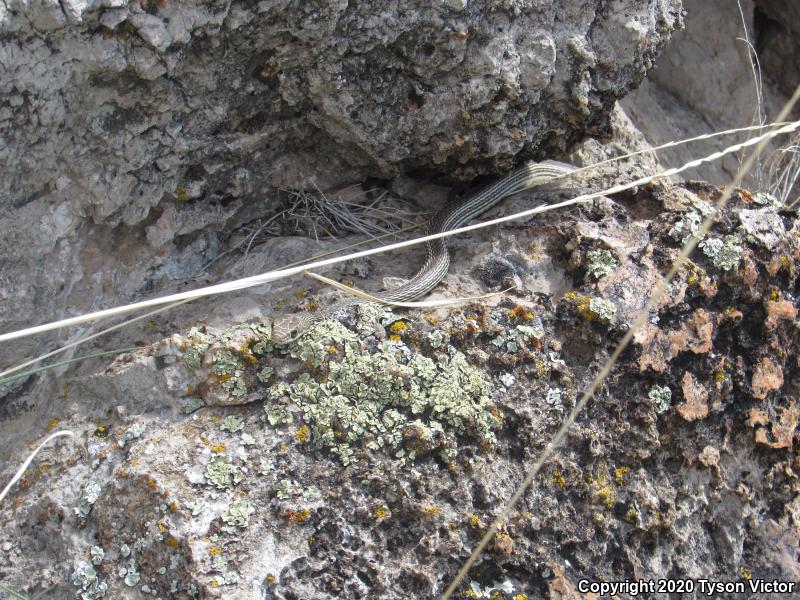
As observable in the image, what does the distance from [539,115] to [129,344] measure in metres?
2.29

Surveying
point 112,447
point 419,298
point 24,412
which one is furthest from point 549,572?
point 24,412

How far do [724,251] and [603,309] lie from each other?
2.37 ft

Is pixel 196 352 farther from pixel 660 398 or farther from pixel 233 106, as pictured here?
pixel 660 398

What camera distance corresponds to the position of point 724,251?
3.38 meters

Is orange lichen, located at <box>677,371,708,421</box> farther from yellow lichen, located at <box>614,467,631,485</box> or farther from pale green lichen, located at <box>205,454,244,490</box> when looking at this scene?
pale green lichen, located at <box>205,454,244,490</box>

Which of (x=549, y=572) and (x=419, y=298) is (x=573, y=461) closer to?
(x=549, y=572)

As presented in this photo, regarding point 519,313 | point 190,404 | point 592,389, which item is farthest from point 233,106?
point 592,389

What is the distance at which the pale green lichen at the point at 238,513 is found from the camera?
261 centimetres

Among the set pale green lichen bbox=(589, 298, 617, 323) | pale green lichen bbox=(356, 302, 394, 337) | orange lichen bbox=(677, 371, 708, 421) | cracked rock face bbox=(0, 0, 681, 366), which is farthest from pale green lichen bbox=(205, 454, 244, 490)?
orange lichen bbox=(677, 371, 708, 421)

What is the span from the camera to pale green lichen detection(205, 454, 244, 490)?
2.69m

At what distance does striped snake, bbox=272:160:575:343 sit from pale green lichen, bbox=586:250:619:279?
27.8 inches

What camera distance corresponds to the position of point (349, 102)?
3350mm

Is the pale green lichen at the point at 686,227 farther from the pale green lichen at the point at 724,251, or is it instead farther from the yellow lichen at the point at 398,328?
the yellow lichen at the point at 398,328

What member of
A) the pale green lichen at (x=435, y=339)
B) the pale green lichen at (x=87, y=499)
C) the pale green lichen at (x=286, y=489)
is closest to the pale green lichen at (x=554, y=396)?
the pale green lichen at (x=435, y=339)
